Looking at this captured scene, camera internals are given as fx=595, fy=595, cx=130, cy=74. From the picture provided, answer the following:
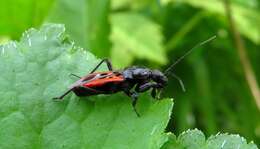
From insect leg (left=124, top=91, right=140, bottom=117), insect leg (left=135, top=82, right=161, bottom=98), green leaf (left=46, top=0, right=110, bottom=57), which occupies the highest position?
green leaf (left=46, top=0, right=110, bottom=57)

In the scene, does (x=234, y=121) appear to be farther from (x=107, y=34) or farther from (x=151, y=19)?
(x=107, y=34)

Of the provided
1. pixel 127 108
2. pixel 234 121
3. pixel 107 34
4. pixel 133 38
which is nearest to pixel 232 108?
pixel 234 121

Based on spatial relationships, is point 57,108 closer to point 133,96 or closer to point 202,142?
point 133,96

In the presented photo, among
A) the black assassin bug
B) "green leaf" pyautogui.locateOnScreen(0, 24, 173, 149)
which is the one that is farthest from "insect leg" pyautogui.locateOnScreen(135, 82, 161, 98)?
"green leaf" pyautogui.locateOnScreen(0, 24, 173, 149)

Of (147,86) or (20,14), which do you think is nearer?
(147,86)

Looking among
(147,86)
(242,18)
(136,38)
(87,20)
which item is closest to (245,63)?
(242,18)

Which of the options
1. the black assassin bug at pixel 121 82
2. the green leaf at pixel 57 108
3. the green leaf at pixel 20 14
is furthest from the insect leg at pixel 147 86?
the green leaf at pixel 20 14

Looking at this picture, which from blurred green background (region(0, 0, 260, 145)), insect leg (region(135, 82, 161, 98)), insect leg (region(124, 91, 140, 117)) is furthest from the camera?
blurred green background (region(0, 0, 260, 145))

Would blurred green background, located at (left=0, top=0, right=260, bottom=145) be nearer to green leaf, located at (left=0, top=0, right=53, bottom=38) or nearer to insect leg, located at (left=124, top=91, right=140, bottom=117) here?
green leaf, located at (left=0, top=0, right=53, bottom=38)
